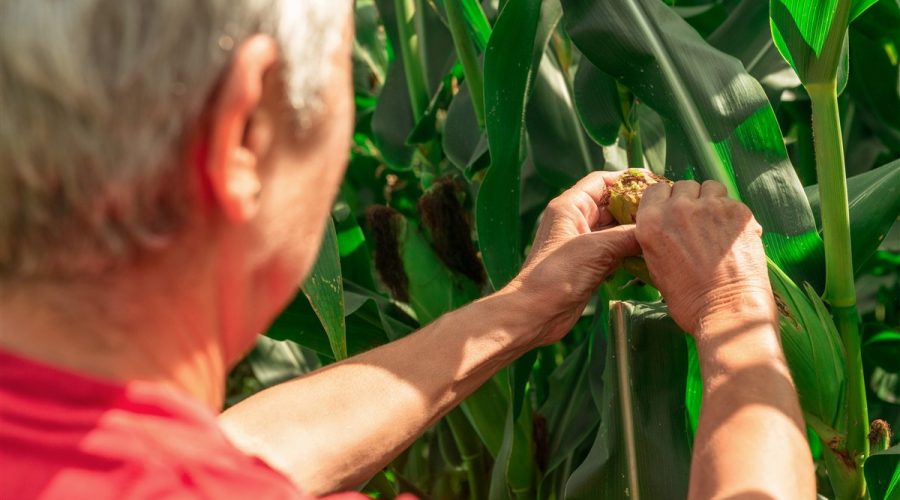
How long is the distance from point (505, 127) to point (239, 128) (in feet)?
3.04

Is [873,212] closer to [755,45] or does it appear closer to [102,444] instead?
[755,45]

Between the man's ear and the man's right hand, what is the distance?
65 cm

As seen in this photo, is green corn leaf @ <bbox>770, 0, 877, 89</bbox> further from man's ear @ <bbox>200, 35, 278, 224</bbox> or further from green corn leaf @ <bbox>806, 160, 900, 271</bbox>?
man's ear @ <bbox>200, 35, 278, 224</bbox>

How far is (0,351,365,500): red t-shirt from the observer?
66 cm

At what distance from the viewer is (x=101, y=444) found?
673 mm

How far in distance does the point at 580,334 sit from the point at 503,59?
860mm

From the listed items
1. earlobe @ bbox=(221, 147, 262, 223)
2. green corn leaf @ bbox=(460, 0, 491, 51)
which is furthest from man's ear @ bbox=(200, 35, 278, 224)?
green corn leaf @ bbox=(460, 0, 491, 51)

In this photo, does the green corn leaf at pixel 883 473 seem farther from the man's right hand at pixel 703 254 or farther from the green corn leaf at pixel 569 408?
the green corn leaf at pixel 569 408

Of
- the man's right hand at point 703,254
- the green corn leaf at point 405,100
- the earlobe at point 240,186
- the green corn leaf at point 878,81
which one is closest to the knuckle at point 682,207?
the man's right hand at point 703,254

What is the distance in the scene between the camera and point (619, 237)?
133 cm

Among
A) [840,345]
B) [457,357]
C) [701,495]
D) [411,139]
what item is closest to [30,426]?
[701,495]

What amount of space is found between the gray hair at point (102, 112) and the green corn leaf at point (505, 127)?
875mm

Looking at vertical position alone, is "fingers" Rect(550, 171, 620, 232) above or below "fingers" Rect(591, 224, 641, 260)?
above

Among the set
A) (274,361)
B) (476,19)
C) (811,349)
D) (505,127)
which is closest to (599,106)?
(505,127)
